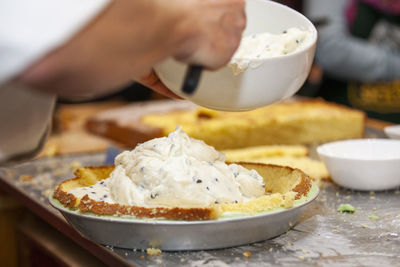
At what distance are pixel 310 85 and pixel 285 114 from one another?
173cm

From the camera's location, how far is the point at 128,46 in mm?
929

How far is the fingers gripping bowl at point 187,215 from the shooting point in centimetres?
120

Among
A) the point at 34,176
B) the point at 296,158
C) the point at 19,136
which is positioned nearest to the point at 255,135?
the point at 296,158

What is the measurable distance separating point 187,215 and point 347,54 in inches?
97.9

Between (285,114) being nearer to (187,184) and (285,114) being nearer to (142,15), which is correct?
(187,184)

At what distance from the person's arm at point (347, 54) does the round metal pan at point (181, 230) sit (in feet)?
7.50

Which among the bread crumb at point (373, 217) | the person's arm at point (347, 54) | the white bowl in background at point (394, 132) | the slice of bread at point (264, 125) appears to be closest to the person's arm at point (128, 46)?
the bread crumb at point (373, 217)

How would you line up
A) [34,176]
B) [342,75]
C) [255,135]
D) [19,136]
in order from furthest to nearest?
[342,75] < [255,135] < [34,176] < [19,136]

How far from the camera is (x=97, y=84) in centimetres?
94

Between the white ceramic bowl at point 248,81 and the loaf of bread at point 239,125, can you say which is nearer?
the white ceramic bowl at point 248,81

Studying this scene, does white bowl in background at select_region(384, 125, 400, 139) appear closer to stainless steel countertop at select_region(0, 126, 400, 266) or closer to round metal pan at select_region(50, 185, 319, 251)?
stainless steel countertop at select_region(0, 126, 400, 266)

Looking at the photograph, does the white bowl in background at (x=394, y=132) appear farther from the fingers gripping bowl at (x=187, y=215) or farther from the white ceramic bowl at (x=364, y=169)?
the fingers gripping bowl at (x=187, y=215)

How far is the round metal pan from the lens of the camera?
121 cm

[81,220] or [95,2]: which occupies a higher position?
[95,2]
